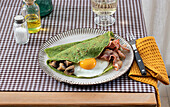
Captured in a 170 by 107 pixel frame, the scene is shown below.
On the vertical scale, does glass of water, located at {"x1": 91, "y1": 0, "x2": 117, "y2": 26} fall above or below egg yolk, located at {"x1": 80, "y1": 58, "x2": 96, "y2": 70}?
above

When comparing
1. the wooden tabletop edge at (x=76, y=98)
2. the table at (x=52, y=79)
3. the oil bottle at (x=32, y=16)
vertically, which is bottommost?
the wooden tabletop edge at (x=76, y=98)

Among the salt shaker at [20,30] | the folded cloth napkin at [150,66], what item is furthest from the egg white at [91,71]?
the salt shaker at [20,30]

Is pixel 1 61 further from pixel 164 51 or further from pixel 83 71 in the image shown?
pixel 164 51

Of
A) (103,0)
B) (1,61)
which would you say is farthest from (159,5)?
(1,61)

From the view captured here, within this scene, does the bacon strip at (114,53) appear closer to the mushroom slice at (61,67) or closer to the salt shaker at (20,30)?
the mushroom slice at (61,67)

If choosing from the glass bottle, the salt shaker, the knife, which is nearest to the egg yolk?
the knife

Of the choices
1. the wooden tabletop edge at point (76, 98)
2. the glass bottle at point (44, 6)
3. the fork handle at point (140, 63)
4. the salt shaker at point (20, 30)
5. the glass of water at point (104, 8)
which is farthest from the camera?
the glass bottle at point (44, 6)

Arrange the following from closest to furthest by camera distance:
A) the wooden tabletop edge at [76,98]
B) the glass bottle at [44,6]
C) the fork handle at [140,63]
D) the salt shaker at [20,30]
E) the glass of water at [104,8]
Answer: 1. the wooden tabletop edge at [76,98]
2. the fork handle at [140,63]
3. the salt shaker at [20,30]
4. the glass of water at [104,8]
5. the glass bottle at [44,6]

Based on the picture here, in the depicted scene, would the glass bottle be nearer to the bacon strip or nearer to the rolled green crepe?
the rolled green crepe
